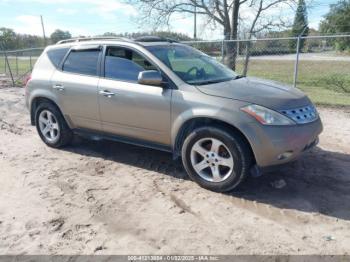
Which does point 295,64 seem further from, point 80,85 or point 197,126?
point 80,85

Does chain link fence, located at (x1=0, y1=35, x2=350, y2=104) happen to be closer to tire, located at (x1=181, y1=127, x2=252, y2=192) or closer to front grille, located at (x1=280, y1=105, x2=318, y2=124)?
front grille, located at (x1=280, y1=105, x2=318, y2=124)

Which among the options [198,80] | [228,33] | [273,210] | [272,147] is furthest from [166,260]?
[228,33]

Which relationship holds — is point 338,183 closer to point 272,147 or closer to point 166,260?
point 272,147

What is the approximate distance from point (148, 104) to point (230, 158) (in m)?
1.26

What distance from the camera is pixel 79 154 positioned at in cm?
587

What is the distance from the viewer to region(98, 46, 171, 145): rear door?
15.1 ft

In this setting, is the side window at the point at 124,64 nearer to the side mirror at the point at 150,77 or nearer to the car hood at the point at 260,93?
the side mirror at the point at 150,77

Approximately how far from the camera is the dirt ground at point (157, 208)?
10.8 feet

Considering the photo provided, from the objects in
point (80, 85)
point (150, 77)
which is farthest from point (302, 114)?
point (80, 85)

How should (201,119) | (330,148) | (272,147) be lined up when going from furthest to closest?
(330,148) < (201,119) < (272,147)

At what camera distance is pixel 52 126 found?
239 inches

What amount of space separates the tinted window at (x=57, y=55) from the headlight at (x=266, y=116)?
10.6ft

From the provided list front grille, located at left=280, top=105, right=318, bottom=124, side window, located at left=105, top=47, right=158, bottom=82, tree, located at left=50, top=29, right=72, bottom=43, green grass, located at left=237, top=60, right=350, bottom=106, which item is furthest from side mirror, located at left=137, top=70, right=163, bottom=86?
tree, located at left=50, top=29, right=72, bottom=43

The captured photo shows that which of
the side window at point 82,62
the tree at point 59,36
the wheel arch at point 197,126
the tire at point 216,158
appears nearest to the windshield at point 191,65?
the wheel arch at point 197,126
